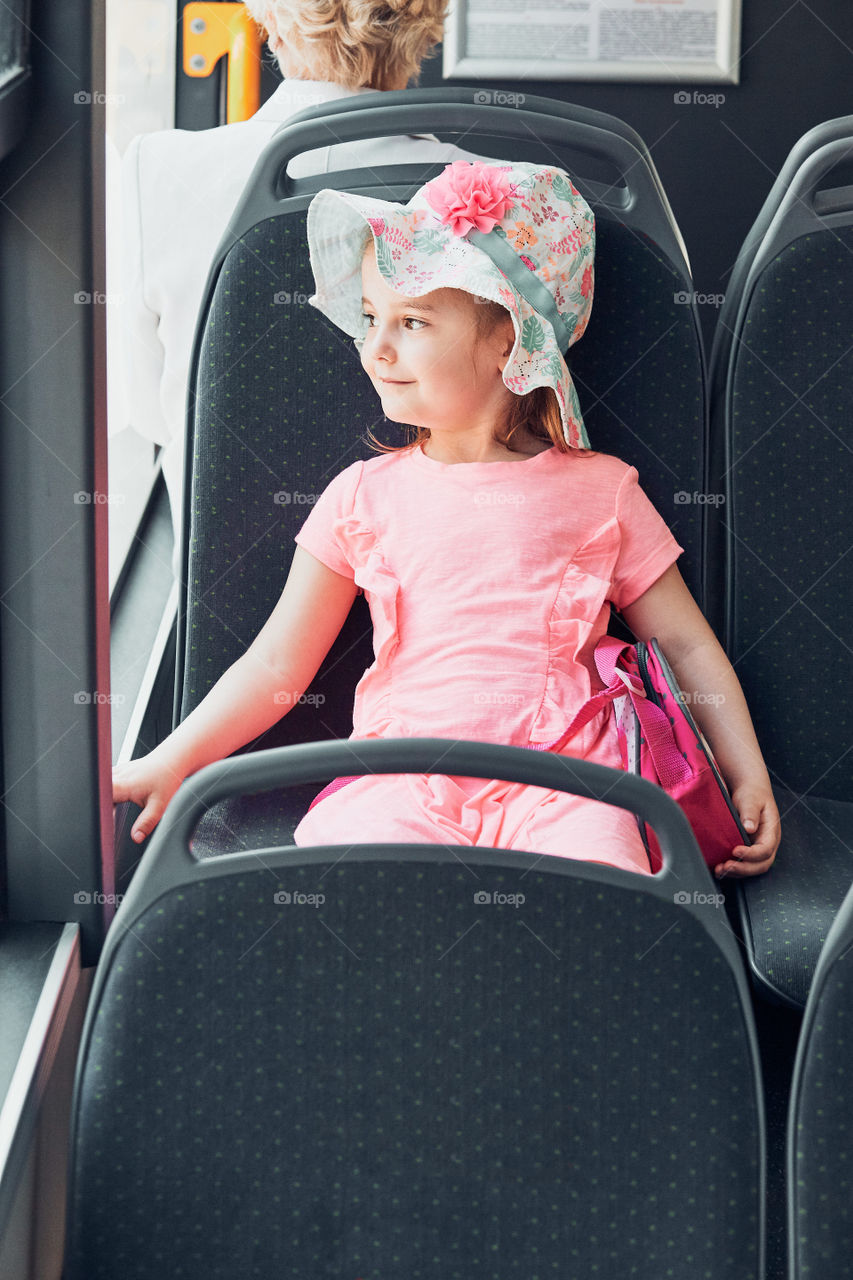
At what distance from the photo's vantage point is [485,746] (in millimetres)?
756

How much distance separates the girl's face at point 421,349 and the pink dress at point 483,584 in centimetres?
8

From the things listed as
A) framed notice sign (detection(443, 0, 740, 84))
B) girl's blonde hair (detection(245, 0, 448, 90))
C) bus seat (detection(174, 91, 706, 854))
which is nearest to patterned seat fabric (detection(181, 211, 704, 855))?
bus seat (detection(174, 91, 706, 854))

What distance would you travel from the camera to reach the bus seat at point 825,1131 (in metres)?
0.75

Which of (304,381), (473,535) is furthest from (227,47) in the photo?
(473,535)

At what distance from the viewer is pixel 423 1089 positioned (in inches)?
29.5

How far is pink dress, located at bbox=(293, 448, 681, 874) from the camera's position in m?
1.17

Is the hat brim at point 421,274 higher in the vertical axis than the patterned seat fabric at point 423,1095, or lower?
higher

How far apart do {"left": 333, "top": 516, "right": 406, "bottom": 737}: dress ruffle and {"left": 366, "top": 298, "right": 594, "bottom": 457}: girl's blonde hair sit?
0.39 feet

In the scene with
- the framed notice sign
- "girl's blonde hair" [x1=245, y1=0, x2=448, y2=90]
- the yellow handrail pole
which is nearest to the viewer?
"girl's blonde hair" [x1=245, y1=0, x2=448, y2=90]

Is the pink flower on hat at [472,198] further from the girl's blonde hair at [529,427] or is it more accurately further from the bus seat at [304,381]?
the girl's blonde hair at [529,427]

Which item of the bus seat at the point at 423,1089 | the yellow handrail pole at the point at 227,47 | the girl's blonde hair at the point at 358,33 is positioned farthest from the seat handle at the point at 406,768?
the yellow handrail pole at the point at 227,47

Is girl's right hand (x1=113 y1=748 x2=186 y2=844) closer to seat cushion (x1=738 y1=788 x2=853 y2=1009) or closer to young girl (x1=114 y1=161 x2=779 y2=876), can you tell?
young girl (x1=114 y1=161 x2=779 y2=876)

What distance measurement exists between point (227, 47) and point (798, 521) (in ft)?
6.22

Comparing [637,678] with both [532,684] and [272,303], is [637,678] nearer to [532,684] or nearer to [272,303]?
[532,684]
